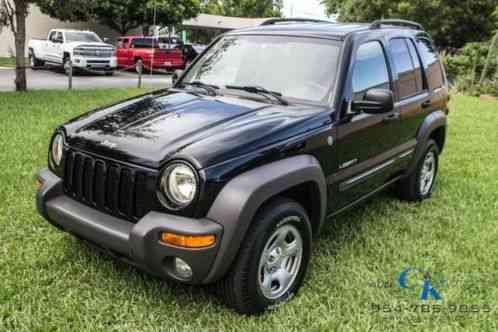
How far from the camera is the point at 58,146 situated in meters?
3.37

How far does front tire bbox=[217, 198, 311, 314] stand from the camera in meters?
2.78

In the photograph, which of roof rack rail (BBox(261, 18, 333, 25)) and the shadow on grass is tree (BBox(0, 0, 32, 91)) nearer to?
roof rack rail (BBox(261, 18, 333, 25))

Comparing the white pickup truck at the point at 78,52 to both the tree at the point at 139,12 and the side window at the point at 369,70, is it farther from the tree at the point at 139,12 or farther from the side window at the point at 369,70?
the side window at the point at 369,70

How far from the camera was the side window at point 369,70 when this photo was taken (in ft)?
12.3

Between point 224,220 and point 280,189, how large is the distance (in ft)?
1.44

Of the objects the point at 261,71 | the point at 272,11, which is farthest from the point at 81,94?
the point at 272,11

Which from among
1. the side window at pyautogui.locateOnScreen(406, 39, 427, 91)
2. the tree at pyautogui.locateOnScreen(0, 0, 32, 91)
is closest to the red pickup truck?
the tree at pyautogui.locateOnScreen(0, 0, 32, 91)

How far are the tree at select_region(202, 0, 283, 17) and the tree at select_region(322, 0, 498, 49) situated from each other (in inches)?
1418

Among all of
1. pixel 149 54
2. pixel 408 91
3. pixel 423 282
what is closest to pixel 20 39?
pixel 149 54

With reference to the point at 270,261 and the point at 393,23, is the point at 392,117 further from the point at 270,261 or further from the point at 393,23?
the point at 270,261

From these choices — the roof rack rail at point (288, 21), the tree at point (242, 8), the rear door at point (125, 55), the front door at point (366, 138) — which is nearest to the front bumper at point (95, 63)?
the rear door at point (125, 55)

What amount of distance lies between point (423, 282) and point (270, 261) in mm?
1277

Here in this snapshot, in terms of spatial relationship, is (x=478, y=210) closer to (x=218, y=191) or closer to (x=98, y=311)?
(x=218, y=191)

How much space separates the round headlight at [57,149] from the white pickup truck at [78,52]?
1603 centimetres
